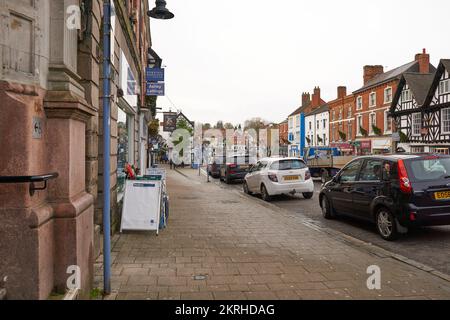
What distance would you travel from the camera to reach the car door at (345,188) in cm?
869

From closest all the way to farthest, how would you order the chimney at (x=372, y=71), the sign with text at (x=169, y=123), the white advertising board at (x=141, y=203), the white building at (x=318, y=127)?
1. the white advertising board at (x=141, y=203)
2. the sign with text at (x=169, y=123)
3. the chimney at (x=372, y=71)
4. the white building at (x=318, y=127)

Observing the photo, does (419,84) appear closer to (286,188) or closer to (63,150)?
(286,188)

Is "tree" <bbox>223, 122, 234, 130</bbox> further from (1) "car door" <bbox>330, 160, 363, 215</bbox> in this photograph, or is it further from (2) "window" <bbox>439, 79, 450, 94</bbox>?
Result: (1) "car door" <bbox>330, 160, 363, 215</bbox>

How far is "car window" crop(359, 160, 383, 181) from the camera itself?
7793mm

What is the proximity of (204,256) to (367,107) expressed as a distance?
135ft

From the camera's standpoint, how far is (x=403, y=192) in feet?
23.0

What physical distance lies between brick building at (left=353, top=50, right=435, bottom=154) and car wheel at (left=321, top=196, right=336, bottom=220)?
3089 cm

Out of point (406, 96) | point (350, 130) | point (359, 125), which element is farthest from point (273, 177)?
point (350, 130)

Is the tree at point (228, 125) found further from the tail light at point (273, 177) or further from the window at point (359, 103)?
the tail light at point (273, 177)

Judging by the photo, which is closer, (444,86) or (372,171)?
(372,171)

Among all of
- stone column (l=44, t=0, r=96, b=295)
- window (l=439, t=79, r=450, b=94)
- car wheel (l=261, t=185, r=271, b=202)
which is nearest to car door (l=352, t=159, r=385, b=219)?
car wheel (l=261, t=185, r=271, b=202)

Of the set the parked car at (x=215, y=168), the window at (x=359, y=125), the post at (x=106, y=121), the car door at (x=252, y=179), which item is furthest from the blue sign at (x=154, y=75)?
the window at (x=359, y=125)

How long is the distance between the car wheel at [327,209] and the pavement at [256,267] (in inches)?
65.4

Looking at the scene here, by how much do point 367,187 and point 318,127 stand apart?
169ft
